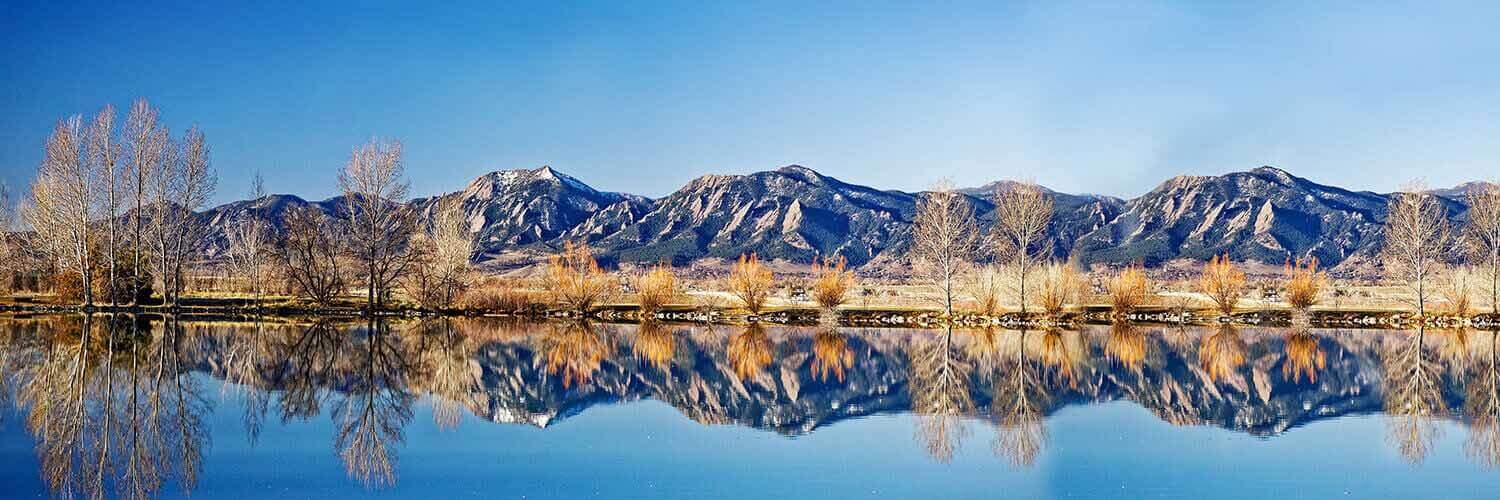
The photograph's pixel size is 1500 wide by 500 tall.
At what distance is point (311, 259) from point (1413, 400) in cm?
3777

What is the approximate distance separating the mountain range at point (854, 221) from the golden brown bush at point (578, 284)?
3238 inches

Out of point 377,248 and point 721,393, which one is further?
point 377,248

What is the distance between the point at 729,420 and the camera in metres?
16.0

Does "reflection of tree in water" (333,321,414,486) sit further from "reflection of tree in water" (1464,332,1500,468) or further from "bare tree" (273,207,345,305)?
"bare tree" (273,207,345,305)

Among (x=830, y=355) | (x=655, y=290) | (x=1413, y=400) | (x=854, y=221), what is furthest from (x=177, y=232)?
(x=854, y=221)

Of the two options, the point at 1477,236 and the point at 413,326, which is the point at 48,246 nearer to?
the point at 413,326

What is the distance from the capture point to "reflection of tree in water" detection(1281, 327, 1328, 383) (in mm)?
22741

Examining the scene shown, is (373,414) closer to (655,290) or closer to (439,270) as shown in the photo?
(655,290)

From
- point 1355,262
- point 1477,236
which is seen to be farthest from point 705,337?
point 1355,262

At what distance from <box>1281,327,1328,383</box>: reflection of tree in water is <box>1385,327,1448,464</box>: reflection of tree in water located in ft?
4.44

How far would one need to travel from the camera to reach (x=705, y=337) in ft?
103

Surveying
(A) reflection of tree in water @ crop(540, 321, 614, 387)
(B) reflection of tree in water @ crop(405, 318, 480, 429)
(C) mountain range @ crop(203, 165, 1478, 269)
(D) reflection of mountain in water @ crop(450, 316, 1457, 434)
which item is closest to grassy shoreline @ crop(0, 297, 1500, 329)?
(A) reflection of tree in water @ crop(540, 321, 614, 387)

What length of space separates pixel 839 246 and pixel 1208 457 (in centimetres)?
13755

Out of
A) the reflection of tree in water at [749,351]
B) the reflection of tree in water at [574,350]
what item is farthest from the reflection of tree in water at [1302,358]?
the reflection of tree in water at [574,350]
